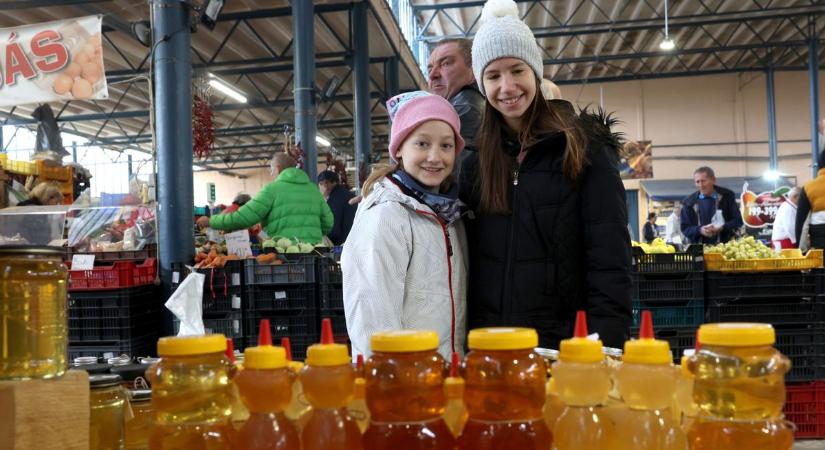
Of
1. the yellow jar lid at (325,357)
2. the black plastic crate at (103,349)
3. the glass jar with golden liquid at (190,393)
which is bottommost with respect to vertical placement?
the black plastic crate at (103,349)

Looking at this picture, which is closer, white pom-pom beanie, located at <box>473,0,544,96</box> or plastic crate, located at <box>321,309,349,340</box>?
white pom-pom beanie, located at <box>473,0,544,96</box>

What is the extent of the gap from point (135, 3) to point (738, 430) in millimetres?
10901

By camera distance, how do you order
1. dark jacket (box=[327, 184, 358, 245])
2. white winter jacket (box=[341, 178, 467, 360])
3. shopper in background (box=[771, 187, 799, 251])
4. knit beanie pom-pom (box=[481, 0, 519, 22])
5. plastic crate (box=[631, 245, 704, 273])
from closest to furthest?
white winter jacket (box=[341, 178, 467, 360]) < knit beanie pom-pom (box=[481, 0, 519, 22]) < plastic crate (box=[631, 245, 704, 273]) < shopper in background (box=[771, 187, 799, 251]) < dark jacket (box=[327, 184, 358, 245])

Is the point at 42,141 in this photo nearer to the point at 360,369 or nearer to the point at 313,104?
the point at 313,104

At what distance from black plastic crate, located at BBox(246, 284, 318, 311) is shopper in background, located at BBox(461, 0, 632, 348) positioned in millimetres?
2493

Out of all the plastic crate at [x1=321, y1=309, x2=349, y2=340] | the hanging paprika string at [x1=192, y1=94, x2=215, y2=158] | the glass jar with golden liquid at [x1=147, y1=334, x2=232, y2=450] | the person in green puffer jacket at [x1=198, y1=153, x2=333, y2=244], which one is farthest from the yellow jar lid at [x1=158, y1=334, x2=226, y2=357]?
the hanging paprika string at [x1=192, y1=94, x2=215, y2=158]

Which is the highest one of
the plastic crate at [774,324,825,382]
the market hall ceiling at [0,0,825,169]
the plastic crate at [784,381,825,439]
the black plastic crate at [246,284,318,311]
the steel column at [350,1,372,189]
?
the market hall ceiling at [0,0,825,169]

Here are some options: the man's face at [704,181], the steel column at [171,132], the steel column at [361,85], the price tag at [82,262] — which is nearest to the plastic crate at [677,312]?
the steel column at [171,132]

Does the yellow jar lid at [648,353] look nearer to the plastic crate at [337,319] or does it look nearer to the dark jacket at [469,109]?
the dark jacket at [469,109]

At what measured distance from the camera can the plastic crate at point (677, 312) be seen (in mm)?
4129

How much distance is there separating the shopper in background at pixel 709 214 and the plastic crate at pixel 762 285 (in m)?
3.05

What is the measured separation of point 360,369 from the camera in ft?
3.29

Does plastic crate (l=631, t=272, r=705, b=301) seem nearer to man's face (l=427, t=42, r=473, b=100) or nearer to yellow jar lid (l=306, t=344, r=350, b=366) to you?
man's face (l=427, t=42, r=473, b=100)

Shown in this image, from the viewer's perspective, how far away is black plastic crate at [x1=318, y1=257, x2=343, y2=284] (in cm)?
428
